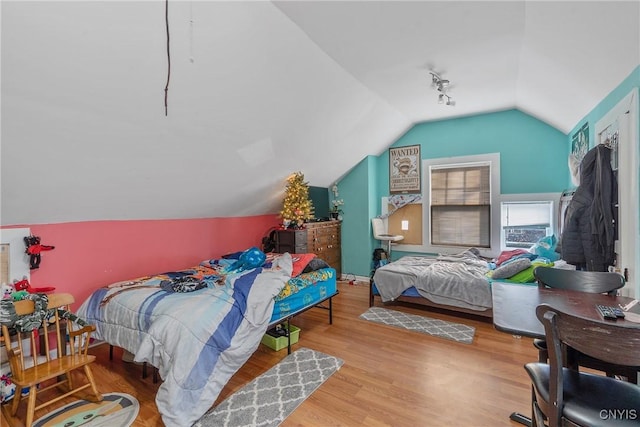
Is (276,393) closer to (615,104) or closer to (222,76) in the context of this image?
(222,76)

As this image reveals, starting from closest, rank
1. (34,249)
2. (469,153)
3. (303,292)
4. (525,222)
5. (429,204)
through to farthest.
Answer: (34,249) < (303,292) < (525,222) < (469,153) < (429,204)

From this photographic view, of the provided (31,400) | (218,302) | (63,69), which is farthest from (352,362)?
→ (63,69)

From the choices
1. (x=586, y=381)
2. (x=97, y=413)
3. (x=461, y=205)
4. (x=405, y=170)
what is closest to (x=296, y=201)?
(x=405, y=170)

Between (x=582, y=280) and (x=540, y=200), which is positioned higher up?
(x=540, y=200)

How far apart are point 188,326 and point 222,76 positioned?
1941 mm

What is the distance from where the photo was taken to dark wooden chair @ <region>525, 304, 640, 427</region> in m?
0.98

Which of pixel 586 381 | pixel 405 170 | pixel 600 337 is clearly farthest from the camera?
pixel 405 170

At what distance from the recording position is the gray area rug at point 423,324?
3.14 meters

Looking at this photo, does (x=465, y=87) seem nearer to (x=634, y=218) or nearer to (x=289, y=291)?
(x=634, y=218)

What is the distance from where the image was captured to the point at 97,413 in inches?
79.2

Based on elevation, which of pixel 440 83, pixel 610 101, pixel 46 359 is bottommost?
pixel 46 359

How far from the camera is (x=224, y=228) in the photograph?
442 centimetres

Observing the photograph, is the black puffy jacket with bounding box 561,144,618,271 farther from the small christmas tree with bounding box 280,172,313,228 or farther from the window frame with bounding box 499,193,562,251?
the small christmas tree with bounding box 280,172,313,228

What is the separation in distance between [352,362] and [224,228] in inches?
108
